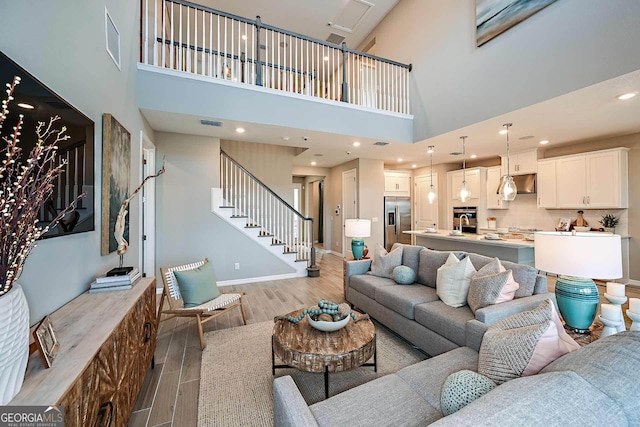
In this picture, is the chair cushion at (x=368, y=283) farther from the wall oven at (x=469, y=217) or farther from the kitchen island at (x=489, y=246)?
the wall oven at (x=469, y=217)

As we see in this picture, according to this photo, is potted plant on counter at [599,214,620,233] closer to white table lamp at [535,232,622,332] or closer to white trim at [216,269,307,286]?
white table lamp at [535,232,622,332]

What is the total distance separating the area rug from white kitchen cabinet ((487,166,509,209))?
213 inches

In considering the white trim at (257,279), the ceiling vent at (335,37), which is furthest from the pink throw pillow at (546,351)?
the ceiling vent at (335,37)

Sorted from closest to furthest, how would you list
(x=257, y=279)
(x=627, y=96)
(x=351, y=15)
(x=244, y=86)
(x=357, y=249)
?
(x=627, y=96) → (x=244, y=86) → (x=357, y=249) → (x=257, y=279) → (x=351, y=15)

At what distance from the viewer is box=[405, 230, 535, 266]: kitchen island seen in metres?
4.16

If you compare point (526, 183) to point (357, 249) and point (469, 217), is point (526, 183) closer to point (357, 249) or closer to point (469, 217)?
point (469, 217)

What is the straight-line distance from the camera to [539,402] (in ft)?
2.55

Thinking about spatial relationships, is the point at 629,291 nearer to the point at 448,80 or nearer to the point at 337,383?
the point at 448,80

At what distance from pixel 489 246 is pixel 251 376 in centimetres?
431

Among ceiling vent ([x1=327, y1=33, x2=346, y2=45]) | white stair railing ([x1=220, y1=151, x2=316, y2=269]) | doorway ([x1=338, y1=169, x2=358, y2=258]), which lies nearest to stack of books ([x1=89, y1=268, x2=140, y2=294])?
white stair railing ([x1=220, y1=151, x2=316, y2=269])

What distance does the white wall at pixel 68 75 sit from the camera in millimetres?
1327

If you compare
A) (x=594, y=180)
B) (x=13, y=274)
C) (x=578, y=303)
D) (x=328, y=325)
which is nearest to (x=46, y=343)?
(x=13, y=274)

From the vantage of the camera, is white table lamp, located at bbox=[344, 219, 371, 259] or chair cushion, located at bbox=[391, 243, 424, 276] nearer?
chair cushion, located at bbox=[391, 243, 424, 276]

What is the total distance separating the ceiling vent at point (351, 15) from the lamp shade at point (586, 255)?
5.94m
